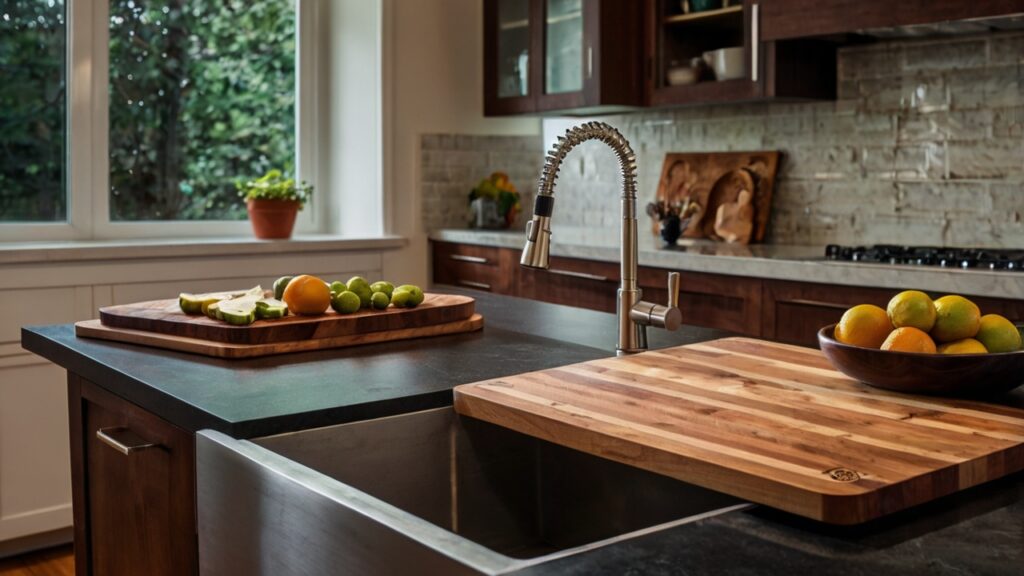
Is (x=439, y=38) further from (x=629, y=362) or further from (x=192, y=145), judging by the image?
(x=629, y=362)

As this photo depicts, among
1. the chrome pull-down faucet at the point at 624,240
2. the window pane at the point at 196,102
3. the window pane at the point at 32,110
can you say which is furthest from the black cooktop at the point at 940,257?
the window pane at the point at 32,110

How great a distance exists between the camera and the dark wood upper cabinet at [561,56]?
3.92m

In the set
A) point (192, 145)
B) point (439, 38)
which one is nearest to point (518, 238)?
point (439, 38)

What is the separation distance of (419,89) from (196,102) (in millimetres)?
909

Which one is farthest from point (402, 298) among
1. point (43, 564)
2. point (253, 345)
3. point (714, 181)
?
point (714, 181)

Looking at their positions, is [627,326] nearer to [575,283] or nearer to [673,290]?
[673,290]

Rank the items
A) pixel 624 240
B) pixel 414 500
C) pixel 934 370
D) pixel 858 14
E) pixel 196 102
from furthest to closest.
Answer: pixel 196 102
pixel 858 14
pixel 624 240
pixel 414 500
pixel 934 370

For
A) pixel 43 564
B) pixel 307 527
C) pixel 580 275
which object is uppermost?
pixel 580 275

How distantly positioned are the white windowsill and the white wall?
0.13 m

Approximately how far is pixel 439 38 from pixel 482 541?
3.30 metres

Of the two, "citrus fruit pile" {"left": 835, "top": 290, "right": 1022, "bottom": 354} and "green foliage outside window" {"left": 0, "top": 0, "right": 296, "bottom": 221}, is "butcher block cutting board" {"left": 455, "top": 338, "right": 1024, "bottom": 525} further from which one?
"green foliage outside window" {"left": 0, "top": 0, "right": 296, "bottom": 221}

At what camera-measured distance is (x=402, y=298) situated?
203 cm

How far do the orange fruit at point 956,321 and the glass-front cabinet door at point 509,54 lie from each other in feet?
9.95

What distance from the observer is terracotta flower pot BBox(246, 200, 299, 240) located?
4094 mm
